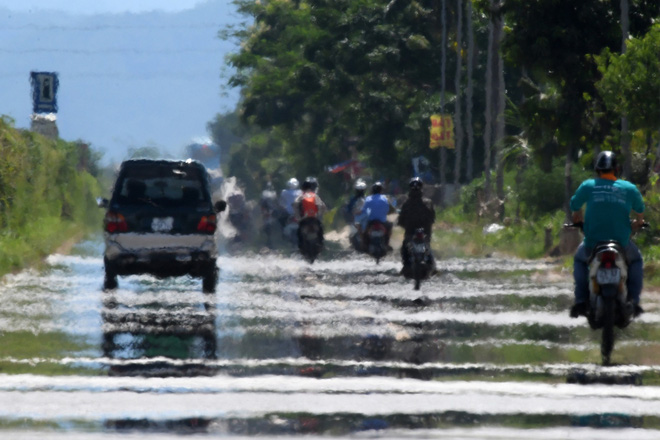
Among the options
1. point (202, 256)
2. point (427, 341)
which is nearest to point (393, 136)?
point (202, 256)

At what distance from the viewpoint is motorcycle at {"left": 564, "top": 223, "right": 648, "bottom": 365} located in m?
12.8

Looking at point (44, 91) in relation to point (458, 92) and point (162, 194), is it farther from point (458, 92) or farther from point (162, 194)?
point (162, 194)

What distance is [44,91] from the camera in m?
50.9

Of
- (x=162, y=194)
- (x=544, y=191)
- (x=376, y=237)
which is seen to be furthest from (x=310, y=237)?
(x=544, y=191)

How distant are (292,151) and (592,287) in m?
69.9

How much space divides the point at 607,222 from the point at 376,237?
14.0 meters

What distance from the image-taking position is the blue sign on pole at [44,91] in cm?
5019

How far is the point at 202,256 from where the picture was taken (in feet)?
69.3

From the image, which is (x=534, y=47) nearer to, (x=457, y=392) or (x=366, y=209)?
(x=366, y=209)

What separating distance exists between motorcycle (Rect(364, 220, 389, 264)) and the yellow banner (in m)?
26.1

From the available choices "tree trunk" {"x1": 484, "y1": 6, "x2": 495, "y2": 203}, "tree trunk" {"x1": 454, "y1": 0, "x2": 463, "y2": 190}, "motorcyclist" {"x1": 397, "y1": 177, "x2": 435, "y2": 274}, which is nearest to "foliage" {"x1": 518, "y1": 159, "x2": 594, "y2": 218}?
"tree trunk" {"x1": 484, "y1": 6, "x2": 495, "y2": 203}

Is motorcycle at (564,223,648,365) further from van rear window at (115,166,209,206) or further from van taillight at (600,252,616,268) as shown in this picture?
van rear window at (115,166,209,206)

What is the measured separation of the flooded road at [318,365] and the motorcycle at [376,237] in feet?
16.7

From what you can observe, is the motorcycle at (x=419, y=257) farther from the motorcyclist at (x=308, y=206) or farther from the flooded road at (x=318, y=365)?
the motorcyclist at (x=308, y=206)
